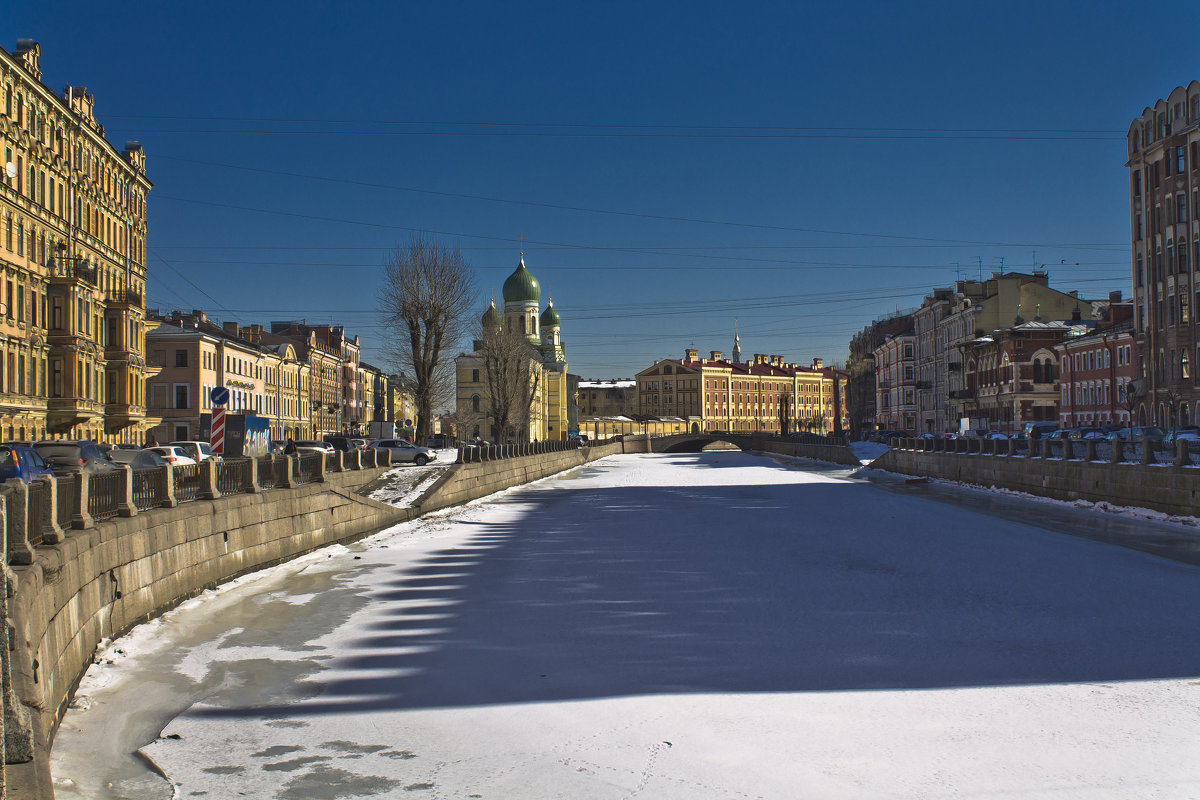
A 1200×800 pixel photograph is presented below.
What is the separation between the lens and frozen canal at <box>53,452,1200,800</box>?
7934 mm

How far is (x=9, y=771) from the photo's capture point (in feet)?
21.7

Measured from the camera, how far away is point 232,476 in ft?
63.6

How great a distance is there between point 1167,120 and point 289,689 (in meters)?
58.3

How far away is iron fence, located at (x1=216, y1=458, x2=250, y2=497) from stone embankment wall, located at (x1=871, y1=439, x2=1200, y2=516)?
21443 mm

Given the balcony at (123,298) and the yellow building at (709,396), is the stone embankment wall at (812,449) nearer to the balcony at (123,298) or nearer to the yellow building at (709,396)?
the balcony at (123,298)

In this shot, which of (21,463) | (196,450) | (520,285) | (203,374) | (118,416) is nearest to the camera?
(21,463)

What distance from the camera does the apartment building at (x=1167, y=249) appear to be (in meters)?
54.1

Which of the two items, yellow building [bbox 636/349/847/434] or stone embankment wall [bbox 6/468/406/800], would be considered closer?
stone embankment wall [bbox 6/468/406/800]

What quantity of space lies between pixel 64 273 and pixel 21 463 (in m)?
30.8

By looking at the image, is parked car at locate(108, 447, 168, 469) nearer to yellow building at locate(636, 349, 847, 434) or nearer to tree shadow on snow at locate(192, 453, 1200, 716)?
tree shadow on snow at locate(192, 453, 1200, 716)

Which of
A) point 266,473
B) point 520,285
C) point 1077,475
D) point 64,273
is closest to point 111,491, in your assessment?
point 266,473

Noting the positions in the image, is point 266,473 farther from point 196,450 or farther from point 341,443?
point 341,443

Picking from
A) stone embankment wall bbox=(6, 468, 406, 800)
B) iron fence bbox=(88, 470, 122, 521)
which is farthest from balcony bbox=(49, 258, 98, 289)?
iron fence bbox=(88, 470, 122, 521)

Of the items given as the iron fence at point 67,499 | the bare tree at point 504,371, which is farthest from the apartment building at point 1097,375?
the iron fence at point 67,499
